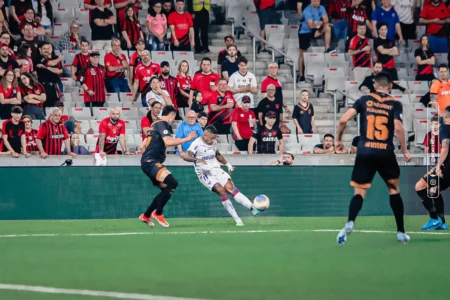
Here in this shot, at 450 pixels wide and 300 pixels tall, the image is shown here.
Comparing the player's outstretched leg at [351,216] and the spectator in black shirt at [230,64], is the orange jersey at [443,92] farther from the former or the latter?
the player's outstretched leg at [351,216]

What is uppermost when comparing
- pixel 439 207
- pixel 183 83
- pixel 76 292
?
pixel 183 83

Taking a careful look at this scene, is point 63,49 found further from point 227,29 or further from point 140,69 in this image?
point 227,29

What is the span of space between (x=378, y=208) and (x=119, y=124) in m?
6.00

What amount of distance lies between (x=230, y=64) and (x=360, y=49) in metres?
4.24

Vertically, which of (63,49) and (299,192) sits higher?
(63,49)

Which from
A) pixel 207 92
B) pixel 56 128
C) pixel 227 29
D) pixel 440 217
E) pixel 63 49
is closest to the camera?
pixel 440 217

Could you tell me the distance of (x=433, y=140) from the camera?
2289 cm

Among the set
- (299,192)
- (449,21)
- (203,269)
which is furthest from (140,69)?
(203,269)

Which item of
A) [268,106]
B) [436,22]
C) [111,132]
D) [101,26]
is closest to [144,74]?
[101,26]

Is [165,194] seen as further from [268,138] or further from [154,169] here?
[268,138]

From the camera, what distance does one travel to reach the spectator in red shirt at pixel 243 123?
23500 mm

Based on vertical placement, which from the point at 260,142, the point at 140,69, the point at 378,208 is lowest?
the point at 378,208

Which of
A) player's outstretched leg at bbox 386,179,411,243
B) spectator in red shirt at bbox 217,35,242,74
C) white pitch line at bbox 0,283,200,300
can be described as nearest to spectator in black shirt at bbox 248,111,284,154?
spectator in red shirt at bbox 217,35,242,74

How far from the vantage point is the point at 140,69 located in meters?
24.4
